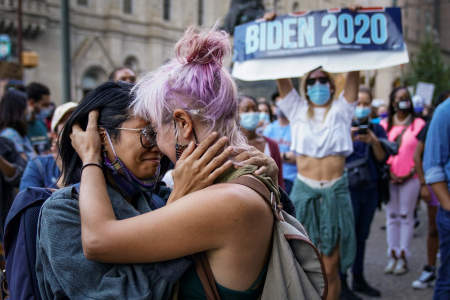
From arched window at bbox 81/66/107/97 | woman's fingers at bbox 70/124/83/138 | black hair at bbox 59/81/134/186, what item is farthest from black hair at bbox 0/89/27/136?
arched window at bbox 81/66/107/97

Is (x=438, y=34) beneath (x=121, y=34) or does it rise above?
above

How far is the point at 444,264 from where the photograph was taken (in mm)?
3361

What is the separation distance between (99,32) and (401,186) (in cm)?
2644

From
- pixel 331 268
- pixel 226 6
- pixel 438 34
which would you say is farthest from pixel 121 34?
pixel 438 34

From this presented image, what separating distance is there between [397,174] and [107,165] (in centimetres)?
508

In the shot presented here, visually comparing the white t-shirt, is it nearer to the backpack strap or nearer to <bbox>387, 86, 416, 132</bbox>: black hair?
<bbox>387, 86, 416, 132</bbox>: black hair

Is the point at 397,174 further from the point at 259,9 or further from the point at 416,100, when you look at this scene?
the point at 259,9

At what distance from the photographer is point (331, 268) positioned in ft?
13.8

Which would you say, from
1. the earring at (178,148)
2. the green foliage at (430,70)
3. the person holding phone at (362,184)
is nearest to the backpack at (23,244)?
the earring at (178,148)

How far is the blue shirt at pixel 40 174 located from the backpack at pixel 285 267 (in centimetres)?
239

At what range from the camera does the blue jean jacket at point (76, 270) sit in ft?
5.02

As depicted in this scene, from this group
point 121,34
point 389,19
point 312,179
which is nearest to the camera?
point 389,19

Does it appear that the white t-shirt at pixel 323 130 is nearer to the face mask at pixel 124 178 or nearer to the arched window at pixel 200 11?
the face mask at pixel 124 178

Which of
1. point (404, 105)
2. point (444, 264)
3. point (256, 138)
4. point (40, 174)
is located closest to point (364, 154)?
point (256, 138)
